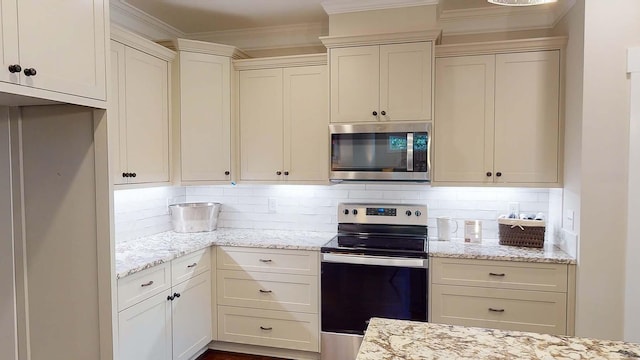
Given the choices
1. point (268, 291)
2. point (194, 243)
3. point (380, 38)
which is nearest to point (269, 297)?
point (268, 291)

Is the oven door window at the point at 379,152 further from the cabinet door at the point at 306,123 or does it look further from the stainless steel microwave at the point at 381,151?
the cabinet door at the point at 306,123

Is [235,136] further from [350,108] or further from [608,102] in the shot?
[608,102]

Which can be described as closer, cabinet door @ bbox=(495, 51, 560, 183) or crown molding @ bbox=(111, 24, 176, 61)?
crown molding @ bbox=(111, 24, 176, 61)

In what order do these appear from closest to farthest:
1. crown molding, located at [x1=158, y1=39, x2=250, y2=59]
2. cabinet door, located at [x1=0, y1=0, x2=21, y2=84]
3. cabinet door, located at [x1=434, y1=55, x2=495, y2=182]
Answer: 1. cabinet door, located at [x1=0, y1=0, x2=21, y2=84]
2. cabinet door, located at [x1=434, y1=55, x2=495, y2=182]
3. crown molding, located at [x1=158, y1=39, x2=250, y2=59]

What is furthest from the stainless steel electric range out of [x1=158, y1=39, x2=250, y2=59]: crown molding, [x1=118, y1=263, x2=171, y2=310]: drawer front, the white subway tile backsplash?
[x1=158, y1=39, x2=250, y2=59]: crown molding

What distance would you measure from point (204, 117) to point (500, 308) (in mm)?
2467

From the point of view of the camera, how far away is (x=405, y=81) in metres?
2.88

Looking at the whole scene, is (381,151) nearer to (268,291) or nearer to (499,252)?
(499,252)

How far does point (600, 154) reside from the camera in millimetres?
2410

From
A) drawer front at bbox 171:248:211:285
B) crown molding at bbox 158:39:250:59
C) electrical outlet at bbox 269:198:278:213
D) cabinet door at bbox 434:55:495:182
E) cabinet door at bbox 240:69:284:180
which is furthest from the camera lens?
electrical outlet at bbox 269:198:278:213

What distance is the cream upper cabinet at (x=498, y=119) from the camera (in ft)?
9.14

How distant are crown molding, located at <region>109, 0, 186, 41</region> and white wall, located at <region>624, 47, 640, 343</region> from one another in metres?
3.21

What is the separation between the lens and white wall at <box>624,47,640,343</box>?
2336mm

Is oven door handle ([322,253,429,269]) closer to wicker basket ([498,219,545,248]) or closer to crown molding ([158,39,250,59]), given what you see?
wicker basket ([498,219,545,248])
